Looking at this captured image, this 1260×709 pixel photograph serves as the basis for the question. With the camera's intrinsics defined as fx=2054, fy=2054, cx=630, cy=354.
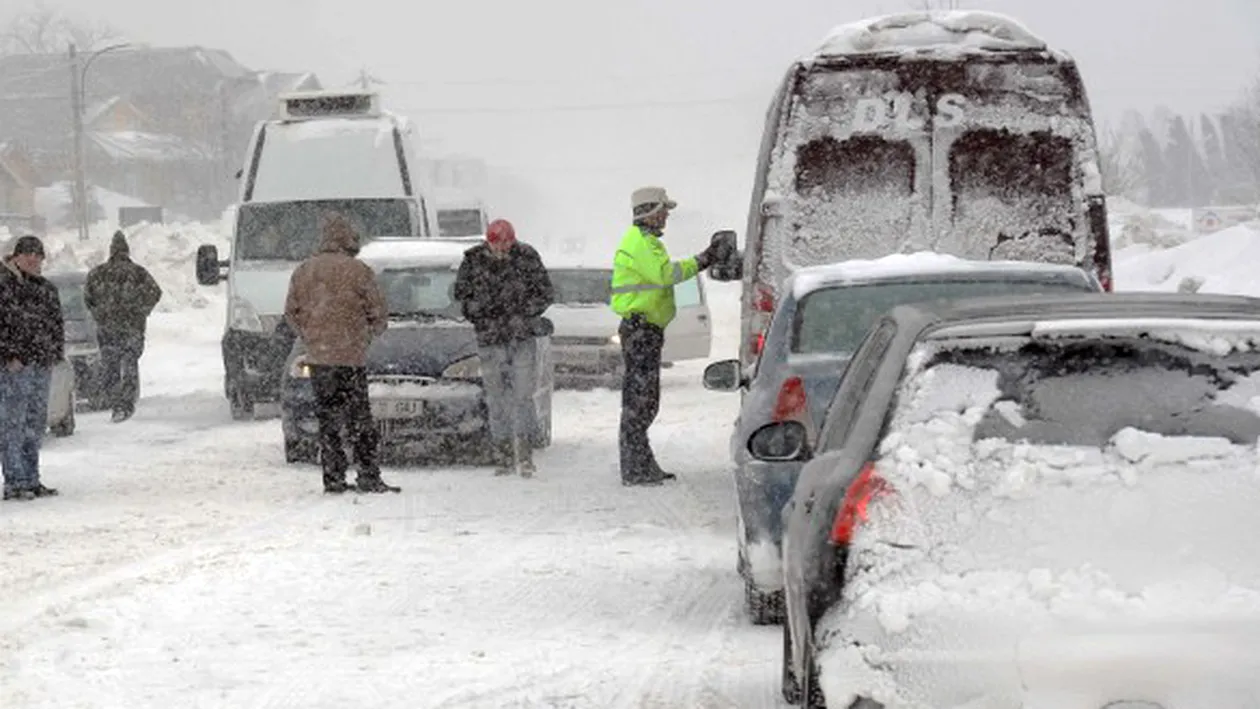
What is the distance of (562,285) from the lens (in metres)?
24.2

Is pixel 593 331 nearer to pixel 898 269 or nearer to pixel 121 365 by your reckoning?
pixel 121 365

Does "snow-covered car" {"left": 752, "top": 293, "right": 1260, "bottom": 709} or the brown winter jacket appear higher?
"snow-covered car" {"left": 752, "top": 293, "right": 1260, "bottom": 709}

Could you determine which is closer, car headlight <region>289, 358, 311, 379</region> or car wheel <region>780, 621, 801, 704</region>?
car wheel <region>780, 621, 801, 704</region>

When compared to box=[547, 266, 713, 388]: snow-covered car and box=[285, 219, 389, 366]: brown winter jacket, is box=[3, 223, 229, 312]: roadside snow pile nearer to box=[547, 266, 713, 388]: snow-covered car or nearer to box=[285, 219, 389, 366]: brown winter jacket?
box=[547, 266, 713, 388]: snow-covered car

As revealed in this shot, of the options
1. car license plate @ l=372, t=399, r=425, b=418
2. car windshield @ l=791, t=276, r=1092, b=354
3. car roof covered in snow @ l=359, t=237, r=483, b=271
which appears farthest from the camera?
car roof covered in snow @ l=359, t=237, r=483, b=271

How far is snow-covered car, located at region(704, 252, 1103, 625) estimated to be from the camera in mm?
7996

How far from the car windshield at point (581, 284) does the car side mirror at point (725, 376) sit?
44.6 feet

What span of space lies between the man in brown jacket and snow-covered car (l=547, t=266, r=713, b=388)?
8.50 m

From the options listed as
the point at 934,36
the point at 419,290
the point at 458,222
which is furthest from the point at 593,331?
the point at 458,222

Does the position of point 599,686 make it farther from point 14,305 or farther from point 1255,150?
point 1255,150

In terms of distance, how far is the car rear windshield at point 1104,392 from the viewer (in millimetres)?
4781

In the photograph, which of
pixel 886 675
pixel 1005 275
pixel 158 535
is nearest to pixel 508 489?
pixel 158 535

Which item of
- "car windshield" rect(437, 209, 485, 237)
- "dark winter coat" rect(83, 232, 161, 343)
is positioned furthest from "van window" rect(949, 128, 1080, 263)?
"car windshield" rect(437, 209, 485, 237)

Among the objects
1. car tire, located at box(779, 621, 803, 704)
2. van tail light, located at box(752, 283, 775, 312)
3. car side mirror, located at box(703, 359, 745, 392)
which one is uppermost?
van tail light, located at box(752, 283, 775, 312)
